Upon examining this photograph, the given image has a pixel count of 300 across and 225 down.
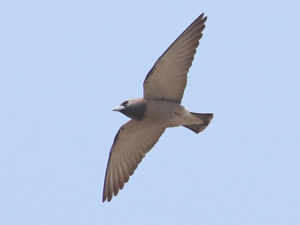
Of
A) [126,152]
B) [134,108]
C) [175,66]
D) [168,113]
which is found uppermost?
[175,66]

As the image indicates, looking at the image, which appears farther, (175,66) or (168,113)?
(168,113)

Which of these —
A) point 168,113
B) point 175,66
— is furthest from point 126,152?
point 175,66

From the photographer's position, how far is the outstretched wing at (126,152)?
16781mm

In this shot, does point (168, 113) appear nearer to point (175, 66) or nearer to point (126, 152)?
point (175, 66)

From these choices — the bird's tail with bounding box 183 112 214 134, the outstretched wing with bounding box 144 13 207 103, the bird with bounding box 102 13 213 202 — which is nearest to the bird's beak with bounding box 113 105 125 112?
the bird with bounding box 102 13 213 202

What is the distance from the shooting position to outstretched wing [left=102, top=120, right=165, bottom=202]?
55.1 feet

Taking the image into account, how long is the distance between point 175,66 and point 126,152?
283 centimetres

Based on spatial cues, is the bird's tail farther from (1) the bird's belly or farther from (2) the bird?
(1) the bird's belly

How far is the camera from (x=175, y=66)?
15727 mm

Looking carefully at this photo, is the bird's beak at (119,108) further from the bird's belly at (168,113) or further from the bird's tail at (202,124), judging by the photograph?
the bird's tail at (202,124)

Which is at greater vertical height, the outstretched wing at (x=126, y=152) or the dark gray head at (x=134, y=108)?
the dark gray head at (x=134, y=108)

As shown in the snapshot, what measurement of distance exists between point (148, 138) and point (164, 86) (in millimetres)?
1668

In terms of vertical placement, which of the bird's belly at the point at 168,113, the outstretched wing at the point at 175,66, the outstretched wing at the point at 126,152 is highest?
the outstretched wing at the point at 175,66

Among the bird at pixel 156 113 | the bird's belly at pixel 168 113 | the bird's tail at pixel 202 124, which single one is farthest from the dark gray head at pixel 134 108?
the bird's tail at pixel 202 124
